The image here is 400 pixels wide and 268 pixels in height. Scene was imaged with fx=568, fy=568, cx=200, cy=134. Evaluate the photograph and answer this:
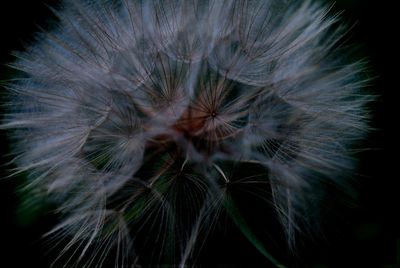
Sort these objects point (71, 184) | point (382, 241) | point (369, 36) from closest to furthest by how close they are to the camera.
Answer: point (71, 184), point (382, 241), point (369, 36)

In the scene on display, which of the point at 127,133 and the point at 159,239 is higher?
the point at 127,133

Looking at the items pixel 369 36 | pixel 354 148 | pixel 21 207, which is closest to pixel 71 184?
pixel 21 207

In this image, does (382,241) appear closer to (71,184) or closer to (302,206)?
(302,206)

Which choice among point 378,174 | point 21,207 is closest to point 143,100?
point 21,207

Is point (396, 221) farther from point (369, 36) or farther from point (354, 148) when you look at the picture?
point (369, 36)

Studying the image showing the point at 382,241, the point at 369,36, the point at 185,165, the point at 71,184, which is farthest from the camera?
the point at 369,36

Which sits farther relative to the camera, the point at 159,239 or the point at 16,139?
the point at 16,139

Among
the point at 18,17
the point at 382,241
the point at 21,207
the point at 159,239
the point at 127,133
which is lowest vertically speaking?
the point at 382,241
